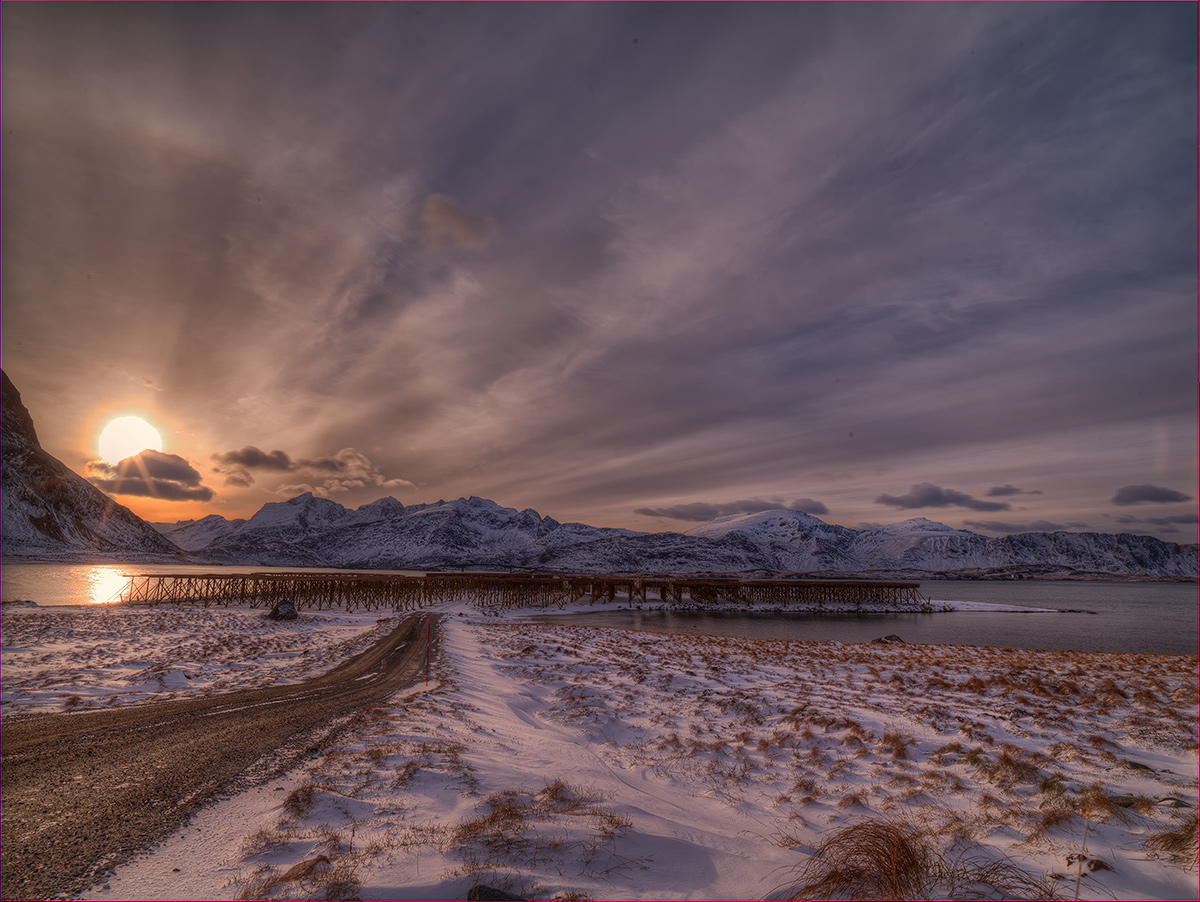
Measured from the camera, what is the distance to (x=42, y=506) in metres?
170

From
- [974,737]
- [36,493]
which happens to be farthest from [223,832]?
[36,493]

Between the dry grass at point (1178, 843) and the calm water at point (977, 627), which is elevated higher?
the dry grass at point (1178, 843)

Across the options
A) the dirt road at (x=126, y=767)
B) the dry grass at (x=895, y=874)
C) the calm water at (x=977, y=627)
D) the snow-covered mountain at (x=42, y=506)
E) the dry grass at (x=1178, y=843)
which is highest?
the snow-covered mountain at (x=42, y=506)

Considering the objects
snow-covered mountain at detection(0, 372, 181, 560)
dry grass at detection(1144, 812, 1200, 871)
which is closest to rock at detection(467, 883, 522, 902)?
dry grass at detection(1144, 812, 1200, 871)

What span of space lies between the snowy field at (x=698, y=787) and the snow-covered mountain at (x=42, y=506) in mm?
209483

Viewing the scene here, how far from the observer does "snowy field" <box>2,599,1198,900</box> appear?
505 cm

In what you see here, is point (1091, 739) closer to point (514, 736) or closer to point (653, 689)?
point (653, 689)

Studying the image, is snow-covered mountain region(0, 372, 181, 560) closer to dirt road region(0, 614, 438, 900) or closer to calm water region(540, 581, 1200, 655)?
calm water region(540, 581, 1200, 655)

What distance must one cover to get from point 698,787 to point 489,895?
4.83 meters

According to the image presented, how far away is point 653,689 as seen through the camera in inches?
580

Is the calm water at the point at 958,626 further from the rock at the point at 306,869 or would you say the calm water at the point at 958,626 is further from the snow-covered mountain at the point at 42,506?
the snow-covered mountain at the point at 42,506

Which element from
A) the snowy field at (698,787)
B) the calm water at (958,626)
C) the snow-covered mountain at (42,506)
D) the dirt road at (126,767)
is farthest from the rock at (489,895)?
the snow-covered mountain at (42,506)

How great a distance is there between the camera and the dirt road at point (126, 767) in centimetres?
567

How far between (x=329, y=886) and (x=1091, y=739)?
1218 centimetres
